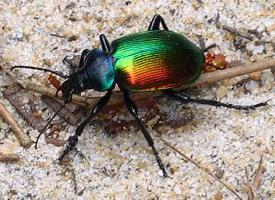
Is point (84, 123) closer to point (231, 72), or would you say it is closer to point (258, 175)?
point (231, 72)

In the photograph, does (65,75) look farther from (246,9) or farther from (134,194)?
(246,9)

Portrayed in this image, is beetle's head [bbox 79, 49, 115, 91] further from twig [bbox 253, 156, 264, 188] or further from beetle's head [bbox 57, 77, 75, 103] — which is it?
twig [bbox 253, 156, 264, 188]

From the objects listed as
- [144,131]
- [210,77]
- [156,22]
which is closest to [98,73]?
[144,131]

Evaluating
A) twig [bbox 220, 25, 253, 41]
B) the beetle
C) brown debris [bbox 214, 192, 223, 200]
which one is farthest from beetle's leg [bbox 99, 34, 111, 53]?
brown debris [bbox 214, 192, 223, 200]

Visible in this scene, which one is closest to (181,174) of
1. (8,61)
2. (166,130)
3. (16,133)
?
(166,130)

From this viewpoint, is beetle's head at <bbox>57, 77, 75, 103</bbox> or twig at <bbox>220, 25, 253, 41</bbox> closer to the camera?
beetle's head at <bbox>57, 77, 75, 103</bbox>

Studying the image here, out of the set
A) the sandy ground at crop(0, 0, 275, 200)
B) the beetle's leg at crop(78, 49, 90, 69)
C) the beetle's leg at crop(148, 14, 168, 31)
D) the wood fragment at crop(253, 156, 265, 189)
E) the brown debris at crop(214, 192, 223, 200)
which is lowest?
the brown debris at crop(214, 192, 223, 200)

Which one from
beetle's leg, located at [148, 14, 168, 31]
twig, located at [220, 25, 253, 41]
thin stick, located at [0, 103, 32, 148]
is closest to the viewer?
thin stick, located at [0, 103, 32, 148]
